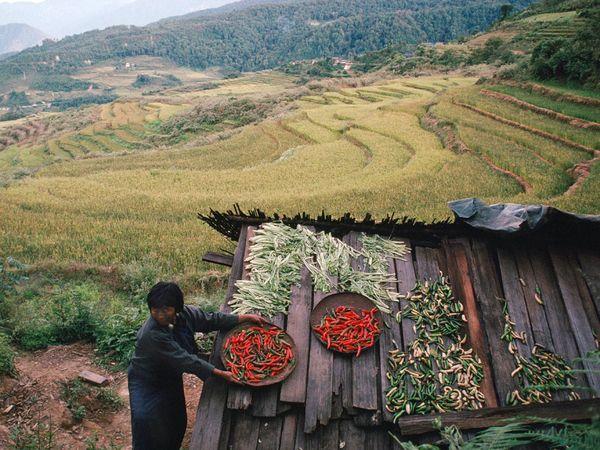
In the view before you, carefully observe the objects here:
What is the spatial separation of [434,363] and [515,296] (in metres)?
1.05

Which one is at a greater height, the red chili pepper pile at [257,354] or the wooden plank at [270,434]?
the red chili pepper pile at [257,354]

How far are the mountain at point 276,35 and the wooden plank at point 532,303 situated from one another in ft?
315

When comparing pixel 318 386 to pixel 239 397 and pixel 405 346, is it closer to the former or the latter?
pixel 239 397

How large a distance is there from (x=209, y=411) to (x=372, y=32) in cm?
12340

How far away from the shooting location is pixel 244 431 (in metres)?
2.80

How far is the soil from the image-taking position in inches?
156

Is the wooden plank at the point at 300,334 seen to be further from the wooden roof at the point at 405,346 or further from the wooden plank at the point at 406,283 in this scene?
the wooden plank at the point at 406,283

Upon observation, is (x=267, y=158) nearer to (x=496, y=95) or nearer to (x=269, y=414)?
(x=496, y=95)

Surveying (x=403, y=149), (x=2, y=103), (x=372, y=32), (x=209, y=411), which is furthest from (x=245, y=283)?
(x=372, y=32)

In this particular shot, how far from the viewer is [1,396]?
14.0ft

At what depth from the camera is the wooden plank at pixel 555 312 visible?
313 centimetres

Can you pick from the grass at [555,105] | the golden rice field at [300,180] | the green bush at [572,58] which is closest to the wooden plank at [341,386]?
the golden rice field at [300,180]

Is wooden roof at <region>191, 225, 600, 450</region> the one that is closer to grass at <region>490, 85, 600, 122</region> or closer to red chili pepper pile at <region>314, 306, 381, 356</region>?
red chili pepper pile at <region>314, 306, 381, 356</region>

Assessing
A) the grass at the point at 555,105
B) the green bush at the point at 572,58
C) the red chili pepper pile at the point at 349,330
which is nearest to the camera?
the red chili pepper pile at the point at 349,330
